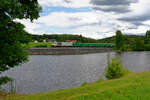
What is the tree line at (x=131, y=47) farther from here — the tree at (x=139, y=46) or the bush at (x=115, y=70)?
the bush at (x=115, y=70)

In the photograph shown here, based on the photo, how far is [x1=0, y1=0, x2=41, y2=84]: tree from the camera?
987 centimetres

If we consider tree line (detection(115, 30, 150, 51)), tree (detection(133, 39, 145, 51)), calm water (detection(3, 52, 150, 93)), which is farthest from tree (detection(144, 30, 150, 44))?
calm water (detection(3, 52, 150, 93))

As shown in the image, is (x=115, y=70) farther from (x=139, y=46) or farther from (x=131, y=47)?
(x=131, y=47)

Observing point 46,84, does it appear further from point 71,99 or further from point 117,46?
point 117,46

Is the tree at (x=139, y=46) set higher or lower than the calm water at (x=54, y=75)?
higher

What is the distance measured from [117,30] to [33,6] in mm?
119985

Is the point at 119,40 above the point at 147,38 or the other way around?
the other way around

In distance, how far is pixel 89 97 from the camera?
10156mm

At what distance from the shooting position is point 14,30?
34.9 feet

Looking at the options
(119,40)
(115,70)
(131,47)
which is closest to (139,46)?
(131,47)

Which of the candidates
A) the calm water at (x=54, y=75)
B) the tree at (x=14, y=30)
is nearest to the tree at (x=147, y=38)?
the calm water at (x=54, y=75)

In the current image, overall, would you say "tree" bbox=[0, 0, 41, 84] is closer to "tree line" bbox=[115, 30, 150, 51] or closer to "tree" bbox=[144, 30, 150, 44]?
"tree line" bbox=[115, 30, 150, 51]

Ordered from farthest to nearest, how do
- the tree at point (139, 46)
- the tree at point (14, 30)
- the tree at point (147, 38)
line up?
the tree at point (147, 38), the tree at point (139, 46), the tree at point (14, 30)

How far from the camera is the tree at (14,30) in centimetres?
987
